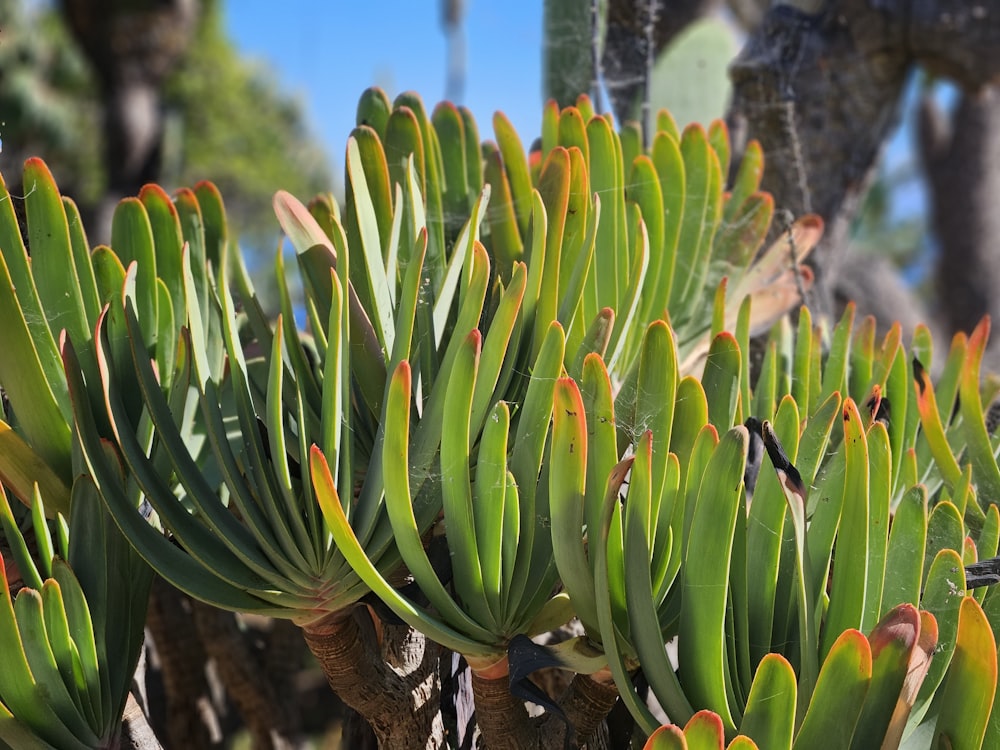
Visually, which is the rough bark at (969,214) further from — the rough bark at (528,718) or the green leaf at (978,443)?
the rough bark at (528,718)

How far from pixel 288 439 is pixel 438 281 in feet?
0.79

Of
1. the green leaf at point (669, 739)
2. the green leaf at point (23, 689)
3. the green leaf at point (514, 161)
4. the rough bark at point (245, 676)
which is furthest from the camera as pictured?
the rough bark at point (245, 676)

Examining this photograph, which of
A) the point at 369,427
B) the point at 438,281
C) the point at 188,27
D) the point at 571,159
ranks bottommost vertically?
the point at 369,427

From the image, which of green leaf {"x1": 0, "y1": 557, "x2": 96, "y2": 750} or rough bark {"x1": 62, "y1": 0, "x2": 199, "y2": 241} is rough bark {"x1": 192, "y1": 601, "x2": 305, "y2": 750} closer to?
green leaf {"x1": 0, "y1": 557, "x2": 96, "y2": 750}

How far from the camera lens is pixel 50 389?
80cm

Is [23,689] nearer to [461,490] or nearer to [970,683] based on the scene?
[461,490]

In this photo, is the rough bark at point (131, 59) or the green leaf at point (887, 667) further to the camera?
the rough bark at point (131, 59)

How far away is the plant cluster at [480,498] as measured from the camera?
0.66 m

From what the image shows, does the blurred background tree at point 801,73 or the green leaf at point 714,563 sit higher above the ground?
the blurred background tree at point 801,73

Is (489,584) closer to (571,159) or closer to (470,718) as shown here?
(470,718)

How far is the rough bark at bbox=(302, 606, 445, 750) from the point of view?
80cm

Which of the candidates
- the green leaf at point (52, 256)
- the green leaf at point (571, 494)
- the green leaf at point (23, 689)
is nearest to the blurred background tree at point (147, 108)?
the green leaf at point (52, 256)

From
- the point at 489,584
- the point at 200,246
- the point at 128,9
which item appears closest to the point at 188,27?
the point at 128,9

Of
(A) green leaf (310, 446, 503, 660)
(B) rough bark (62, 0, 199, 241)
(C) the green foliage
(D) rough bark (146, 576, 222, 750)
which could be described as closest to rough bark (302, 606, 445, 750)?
(A) green leaf (310, 446, 503, 660)
